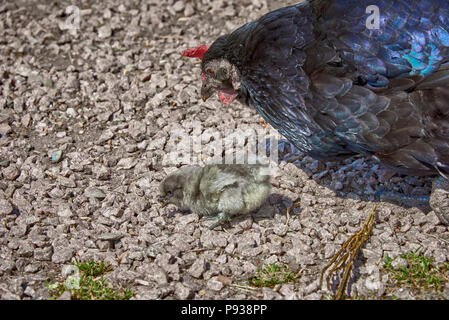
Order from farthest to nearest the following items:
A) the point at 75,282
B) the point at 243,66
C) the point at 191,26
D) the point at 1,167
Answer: the point at 191,26 < the point at 1,167 < the point at 243,66 < the point at 75,282

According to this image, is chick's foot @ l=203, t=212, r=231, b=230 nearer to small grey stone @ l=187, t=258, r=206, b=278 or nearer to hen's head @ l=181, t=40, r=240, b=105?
small grey stone @ l=187, t=258, r=206, b=278

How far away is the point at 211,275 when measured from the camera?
3.86 meters

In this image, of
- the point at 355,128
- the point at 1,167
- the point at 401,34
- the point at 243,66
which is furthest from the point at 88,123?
the point at 401,34

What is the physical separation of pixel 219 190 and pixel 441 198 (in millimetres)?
1725

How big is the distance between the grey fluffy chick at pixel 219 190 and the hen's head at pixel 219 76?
73 cm

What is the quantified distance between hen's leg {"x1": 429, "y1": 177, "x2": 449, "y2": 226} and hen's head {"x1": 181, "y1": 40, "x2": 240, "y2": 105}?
1793mm

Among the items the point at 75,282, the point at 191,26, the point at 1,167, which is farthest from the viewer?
the point at 191,26

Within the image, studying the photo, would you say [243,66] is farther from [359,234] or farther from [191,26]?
[191,26]

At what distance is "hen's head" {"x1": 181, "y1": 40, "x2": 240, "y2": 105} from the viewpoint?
14.8 ft

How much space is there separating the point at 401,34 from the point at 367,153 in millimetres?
891

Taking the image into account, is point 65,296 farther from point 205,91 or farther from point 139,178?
point 205,91
